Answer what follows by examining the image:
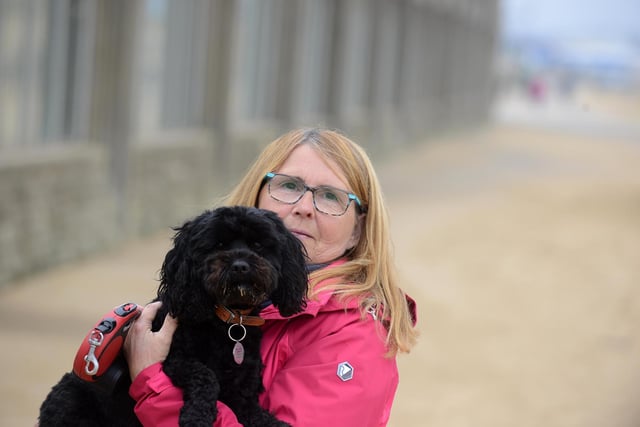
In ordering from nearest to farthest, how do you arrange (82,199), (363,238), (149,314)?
(149,314), (363,238), (82,199)

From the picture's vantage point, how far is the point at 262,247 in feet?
9.29

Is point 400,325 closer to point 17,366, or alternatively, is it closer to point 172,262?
point 172,262

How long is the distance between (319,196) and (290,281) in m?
0.47

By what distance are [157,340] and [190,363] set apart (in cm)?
12

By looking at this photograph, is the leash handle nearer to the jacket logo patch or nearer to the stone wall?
the jacket logo patch

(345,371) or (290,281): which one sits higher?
(290,281)

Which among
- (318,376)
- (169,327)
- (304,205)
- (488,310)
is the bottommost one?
(488,310)

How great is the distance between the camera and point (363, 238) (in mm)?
3379

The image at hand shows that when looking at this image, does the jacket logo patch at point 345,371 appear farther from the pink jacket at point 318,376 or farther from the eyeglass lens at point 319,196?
the eyeglass lens at point 319,196

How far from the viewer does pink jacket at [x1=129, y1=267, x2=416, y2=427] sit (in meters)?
2.73

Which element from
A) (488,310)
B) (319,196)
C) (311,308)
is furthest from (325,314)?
(488,310)

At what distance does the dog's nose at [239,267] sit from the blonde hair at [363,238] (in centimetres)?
42

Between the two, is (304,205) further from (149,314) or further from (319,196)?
(149,314)

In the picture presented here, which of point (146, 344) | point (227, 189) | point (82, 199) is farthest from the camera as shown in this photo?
point (227, 189)
